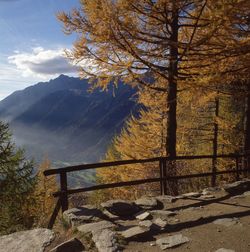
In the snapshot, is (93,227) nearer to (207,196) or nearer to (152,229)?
(152,229)

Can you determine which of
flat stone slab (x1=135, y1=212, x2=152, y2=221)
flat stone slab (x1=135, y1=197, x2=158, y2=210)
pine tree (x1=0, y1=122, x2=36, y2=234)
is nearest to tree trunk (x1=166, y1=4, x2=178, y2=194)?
flat stone slab (x1=135, y1=197, x2=158, y2=210)

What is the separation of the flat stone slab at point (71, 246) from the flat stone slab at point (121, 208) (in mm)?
1968

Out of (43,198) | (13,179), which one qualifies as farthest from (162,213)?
(43,198)

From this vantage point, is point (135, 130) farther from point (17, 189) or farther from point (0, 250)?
point (0, 250)

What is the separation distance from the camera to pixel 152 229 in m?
6.37

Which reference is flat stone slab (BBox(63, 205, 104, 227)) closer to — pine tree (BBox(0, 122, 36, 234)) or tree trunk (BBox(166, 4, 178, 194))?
tree trunk (BBox(166, 4, 178, 194))

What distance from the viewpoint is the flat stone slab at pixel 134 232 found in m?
5.93

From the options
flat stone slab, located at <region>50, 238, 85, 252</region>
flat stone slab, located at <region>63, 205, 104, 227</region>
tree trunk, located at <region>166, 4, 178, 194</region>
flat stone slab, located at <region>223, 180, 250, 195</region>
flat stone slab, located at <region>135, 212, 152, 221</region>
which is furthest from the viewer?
tree trunk, located at <region>166, 4, 178, 194</region>

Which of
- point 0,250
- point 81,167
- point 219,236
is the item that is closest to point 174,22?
point 81,167

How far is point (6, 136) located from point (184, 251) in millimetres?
14324

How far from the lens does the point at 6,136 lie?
58.9 ft

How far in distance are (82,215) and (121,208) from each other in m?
0.98

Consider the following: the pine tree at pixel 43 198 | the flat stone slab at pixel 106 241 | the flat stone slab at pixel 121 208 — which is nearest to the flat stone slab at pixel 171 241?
the flat stone slab at pixel 106 241

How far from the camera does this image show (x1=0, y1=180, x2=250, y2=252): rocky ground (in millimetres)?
5562
